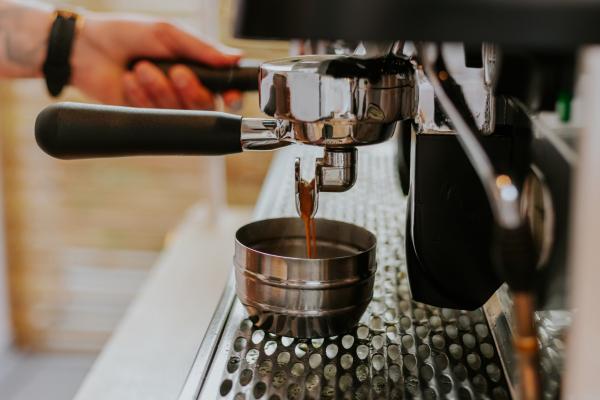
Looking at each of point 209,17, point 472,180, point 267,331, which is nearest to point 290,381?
point 267,331

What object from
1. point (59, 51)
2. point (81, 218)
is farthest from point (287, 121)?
point (81, 218)

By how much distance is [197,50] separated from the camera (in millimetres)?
1000

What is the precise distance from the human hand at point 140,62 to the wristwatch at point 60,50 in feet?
0.05

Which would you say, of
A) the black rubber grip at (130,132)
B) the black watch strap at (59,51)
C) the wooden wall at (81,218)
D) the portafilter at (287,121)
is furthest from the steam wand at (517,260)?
the wooden wall at (81,218)

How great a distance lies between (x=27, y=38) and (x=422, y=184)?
777mm

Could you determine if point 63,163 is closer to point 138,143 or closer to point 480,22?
point 138,143

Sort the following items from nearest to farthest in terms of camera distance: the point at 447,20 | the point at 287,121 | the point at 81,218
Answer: the point at 447,20
the point at 287,121
the point at 81,218

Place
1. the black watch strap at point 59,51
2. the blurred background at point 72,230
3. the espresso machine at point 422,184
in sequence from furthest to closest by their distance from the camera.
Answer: the blurred background at point 72,230
the black watch strap at point 59,51
the espresso machine at point 422,184

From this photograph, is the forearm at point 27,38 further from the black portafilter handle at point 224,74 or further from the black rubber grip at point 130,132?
Result: the black rubber grip at point 130,132

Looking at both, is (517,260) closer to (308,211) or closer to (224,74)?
(308,211)

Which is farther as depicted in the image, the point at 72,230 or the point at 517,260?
the point at 72,230

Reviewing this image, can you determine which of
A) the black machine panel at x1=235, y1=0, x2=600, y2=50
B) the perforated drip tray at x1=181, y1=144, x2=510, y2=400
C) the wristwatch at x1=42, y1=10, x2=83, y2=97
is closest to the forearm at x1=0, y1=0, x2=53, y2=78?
the wristwatch at x1=42, y1=10, x2=83, y2=97

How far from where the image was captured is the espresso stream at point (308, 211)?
1.85ft

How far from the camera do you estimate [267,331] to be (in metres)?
0.59
